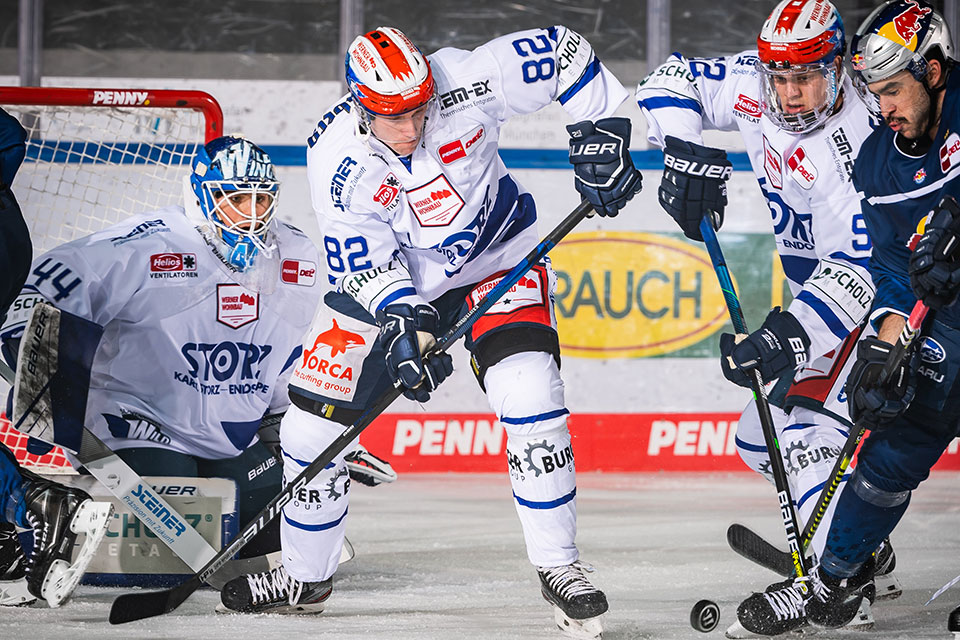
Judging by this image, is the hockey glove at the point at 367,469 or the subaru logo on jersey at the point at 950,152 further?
the hockey glove at the point at 367,469

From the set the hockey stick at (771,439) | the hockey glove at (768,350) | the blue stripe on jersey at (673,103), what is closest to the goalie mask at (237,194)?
the blue stripe on jersey at (673,103)

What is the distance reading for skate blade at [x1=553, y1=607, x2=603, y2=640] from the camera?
8.18 feet

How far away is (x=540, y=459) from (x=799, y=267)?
3.09ft

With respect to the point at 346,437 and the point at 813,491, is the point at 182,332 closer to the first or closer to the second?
the point at 346,437

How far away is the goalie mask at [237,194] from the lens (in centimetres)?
309

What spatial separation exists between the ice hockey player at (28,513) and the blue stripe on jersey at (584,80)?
126cm

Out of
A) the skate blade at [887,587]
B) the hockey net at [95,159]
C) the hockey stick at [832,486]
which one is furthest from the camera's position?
the hockey net at [95,159]

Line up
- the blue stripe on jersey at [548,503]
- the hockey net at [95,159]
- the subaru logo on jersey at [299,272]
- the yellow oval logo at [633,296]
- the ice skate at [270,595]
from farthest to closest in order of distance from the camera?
1. the yellow oval logo at [633,296]
2. the hockey net at [95,159]
3. the subaru logo on jersey at [299,272]
4. the ice skate at [270,595]
5. the blue stripe on jersey at [548,503]

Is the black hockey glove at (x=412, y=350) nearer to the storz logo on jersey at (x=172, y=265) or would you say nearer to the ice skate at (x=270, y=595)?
the ice skate at (x=270, y=595)

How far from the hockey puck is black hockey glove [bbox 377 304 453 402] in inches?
26.9

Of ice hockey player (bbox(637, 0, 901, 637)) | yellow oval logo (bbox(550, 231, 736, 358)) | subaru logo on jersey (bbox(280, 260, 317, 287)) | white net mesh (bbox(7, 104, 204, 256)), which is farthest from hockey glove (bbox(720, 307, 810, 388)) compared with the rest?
yellow oval logo (bbox(550, 231, 736, 358))

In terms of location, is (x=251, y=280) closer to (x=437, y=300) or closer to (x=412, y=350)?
(x=437, y=300)

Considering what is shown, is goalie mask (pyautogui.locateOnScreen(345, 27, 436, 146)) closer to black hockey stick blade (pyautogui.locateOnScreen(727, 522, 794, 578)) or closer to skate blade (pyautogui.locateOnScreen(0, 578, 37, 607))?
black hockey stick blade (pyautogui.locateOnScreen(727, 522, 794, 578))

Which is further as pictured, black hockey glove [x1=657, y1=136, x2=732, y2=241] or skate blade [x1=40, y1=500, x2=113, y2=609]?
black hockey glove [x1=657, y1=136, x2=732, y2=241]
